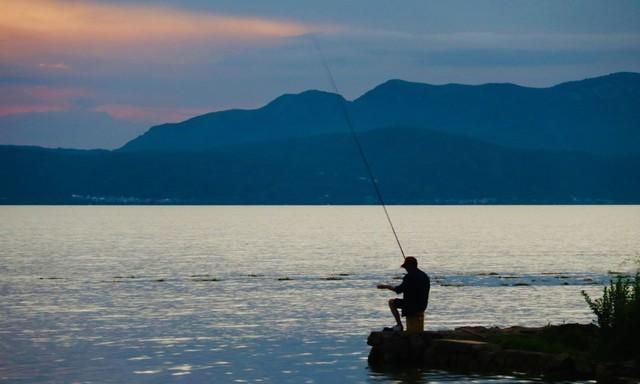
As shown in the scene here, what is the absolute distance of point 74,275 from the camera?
2591 inches

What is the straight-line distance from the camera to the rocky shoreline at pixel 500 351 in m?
25.0

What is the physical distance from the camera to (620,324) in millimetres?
25109

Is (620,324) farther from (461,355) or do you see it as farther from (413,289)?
(413,289)

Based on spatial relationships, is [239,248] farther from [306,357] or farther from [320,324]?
[306,357]

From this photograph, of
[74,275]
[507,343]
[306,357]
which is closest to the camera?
[507,343]

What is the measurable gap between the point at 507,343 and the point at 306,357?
5585 millimetres

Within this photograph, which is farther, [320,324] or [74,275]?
[74,275]

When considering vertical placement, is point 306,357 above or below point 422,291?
below

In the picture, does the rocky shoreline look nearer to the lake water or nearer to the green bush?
the green bush

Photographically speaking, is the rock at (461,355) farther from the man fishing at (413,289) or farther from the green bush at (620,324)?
the green bush at (620,324)

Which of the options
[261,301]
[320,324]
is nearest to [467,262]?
[261,301]

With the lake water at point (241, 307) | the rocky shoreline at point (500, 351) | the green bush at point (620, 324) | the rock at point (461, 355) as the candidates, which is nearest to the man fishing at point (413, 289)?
the rocky shoreline at point (500, 351)

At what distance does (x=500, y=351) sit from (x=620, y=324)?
272 cm

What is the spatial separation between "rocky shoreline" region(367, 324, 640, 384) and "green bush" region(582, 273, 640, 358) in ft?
1.35
